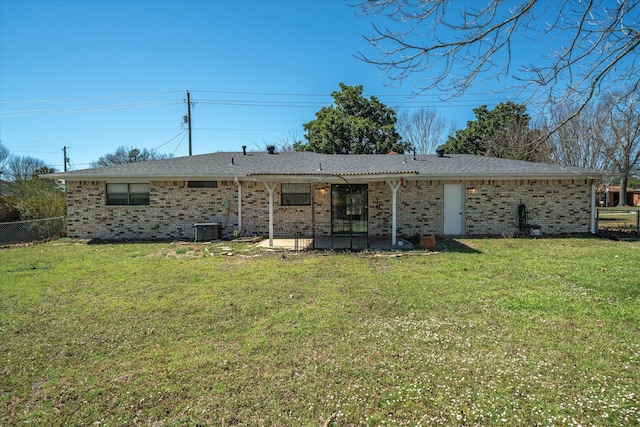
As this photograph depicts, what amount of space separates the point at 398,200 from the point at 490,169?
141 inches

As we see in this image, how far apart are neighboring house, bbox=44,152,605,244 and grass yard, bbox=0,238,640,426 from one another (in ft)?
17.6

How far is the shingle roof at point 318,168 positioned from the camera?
38.8 ft

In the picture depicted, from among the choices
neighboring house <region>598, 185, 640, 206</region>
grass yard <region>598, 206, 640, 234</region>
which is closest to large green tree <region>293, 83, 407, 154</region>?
grass yard <region>598, 206, 640, 234</region>

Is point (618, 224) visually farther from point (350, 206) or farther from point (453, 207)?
point (350, 206)

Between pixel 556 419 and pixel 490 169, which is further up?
pixel 490 169

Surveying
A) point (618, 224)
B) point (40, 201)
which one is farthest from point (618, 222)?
point (40, 201)

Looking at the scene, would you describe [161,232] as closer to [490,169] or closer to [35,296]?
[35,296]

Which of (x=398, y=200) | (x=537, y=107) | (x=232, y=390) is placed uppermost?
(x=537, y=107)

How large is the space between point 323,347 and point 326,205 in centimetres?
904

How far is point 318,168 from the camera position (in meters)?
13.1

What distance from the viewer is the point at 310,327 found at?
4.14m

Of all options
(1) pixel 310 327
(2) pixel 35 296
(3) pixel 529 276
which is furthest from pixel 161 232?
(3) pixel 529 276

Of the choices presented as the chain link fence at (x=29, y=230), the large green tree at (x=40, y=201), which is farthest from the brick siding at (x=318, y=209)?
the large green tree at (x=40, y=201)

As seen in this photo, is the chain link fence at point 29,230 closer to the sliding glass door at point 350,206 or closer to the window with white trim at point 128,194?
the window with white trim at point 128,194
